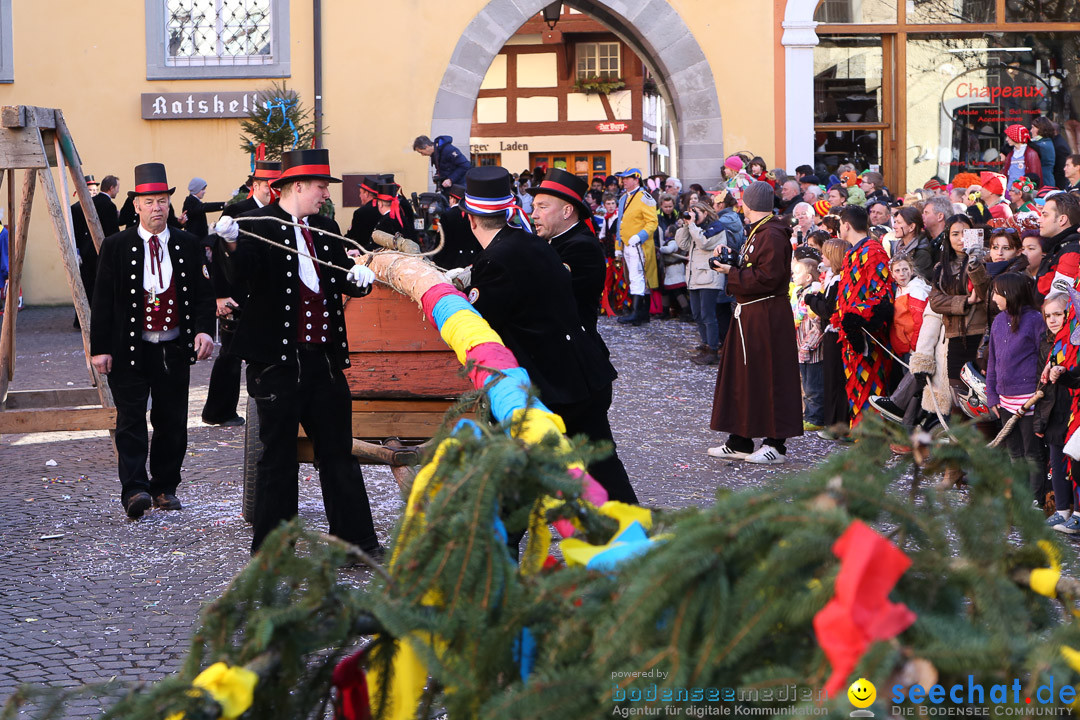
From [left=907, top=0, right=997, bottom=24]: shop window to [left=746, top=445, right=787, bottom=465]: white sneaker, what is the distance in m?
13.0

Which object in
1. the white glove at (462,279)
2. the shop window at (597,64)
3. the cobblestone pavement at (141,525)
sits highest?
the shop window at (597,64)

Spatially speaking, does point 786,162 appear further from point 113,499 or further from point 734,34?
point 113,499

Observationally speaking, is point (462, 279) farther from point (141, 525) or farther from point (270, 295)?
point (141, 525)

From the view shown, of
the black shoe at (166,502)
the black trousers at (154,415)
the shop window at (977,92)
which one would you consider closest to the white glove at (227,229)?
the black trousers at (154,415)

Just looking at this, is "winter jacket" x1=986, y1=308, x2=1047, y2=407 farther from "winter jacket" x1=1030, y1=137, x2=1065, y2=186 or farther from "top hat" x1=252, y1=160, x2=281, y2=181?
"winter jacket" x1=1030, y1=137, x2=1065, y2=186

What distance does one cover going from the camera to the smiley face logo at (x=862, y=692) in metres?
1.63

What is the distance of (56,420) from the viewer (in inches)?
305

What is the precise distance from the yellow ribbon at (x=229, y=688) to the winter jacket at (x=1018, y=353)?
5.71 m

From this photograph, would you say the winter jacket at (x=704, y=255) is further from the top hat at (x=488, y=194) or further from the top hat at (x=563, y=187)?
the top hat at (x=488, y=194)

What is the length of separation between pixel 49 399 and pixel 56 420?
89cm

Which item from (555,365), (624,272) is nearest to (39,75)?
(624,272)

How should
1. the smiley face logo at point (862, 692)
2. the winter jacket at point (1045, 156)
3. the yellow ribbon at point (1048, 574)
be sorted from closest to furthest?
the smiley face logo at point (862, 692)
the yellow ribbon at point (1048, 574)
the winter jacket at point (1045, 156)

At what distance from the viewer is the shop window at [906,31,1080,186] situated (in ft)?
64.1

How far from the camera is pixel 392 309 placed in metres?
6.24
